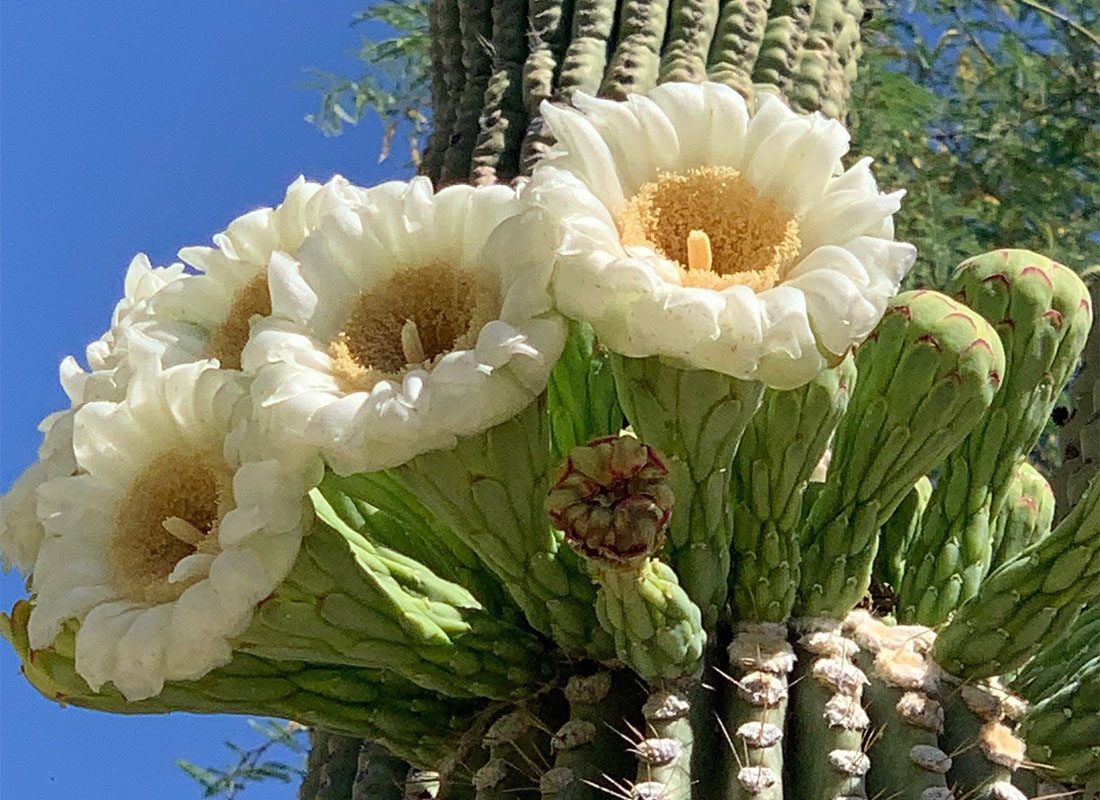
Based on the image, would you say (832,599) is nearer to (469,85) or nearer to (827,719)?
(827,719)

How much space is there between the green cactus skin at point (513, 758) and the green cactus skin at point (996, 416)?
0.33m

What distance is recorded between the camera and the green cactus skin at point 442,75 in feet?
5.46

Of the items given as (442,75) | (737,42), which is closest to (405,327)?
(737,42)

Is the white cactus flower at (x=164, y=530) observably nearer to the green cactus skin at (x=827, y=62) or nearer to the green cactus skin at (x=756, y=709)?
the green cactus skin at (x=756, y=709)

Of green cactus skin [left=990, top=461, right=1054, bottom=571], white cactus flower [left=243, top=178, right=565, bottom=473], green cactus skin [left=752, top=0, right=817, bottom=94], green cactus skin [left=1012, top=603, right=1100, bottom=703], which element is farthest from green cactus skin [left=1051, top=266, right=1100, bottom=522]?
white cactus flower [left=243, top=178, right=565, bottom=473]

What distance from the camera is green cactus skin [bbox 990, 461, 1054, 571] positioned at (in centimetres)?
122

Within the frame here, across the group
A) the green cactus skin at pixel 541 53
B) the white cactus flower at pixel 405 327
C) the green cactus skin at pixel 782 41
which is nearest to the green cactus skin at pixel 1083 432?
the green cactus skin at pixel 782 41

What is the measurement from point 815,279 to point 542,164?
0.19 metres

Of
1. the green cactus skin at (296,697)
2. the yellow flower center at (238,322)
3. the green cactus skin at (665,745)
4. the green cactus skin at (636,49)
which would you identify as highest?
the green cactus skin at (636,49)

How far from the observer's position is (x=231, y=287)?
1.06m

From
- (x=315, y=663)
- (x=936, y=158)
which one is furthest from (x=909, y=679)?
(x=936, y=158)

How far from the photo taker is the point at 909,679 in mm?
955

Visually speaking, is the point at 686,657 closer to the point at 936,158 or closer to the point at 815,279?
the point at 815,279

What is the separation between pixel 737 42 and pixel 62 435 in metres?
0.86
